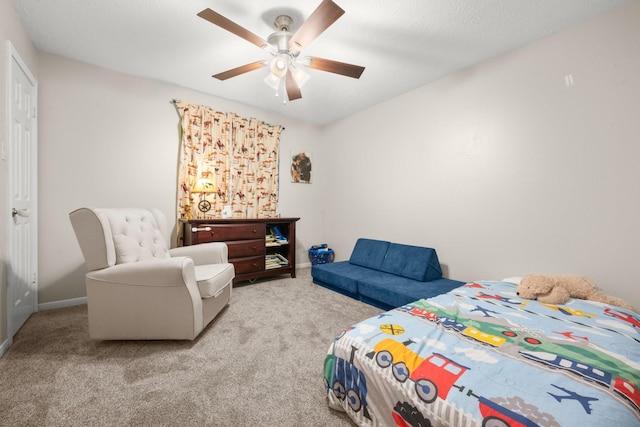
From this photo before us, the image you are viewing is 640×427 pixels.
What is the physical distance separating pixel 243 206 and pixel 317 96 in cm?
179

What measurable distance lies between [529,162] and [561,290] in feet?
3.74

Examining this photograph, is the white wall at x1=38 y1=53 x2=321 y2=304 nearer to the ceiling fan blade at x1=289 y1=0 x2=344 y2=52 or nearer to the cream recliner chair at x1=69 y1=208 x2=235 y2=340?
the cream recliner chair at x1=69 y1=208 x2=235 y2=340

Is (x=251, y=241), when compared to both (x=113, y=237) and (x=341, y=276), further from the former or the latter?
(x=113, y=237)

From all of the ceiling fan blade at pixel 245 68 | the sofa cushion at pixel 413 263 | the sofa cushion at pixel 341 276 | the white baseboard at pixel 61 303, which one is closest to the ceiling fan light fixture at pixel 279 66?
the ceiling fan blade at pixel 245 68

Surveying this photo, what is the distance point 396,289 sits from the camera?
2449 millimetres

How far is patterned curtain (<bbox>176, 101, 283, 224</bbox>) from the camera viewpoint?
323cm

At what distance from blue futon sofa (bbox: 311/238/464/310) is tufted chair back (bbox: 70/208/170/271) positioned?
5.97 feet

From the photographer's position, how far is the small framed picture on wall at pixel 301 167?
4246 mm

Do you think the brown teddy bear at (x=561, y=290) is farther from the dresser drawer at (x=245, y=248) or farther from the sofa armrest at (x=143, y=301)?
the dresser drawer at (x=245, y=248)

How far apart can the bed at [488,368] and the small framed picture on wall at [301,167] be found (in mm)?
3052

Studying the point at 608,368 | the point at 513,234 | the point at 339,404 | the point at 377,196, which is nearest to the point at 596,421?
the point at 608,368

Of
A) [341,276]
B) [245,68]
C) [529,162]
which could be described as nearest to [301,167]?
[341,276]

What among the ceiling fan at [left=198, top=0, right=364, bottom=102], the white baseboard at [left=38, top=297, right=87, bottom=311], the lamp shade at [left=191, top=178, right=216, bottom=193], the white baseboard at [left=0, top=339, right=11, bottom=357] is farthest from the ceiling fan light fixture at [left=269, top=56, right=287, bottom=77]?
the white baseboard at [left=38, top=297, right=87, bottom=311]

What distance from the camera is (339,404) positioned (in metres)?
1.26
